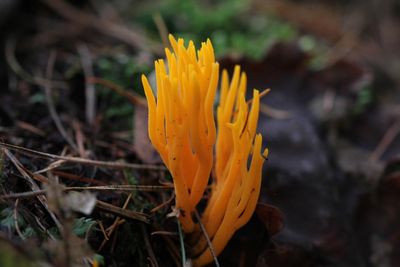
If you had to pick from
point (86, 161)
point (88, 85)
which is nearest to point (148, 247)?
point (86, 161)

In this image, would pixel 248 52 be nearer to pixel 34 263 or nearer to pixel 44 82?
pixel 44 82

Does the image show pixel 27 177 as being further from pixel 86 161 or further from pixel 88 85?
pixel 88 85

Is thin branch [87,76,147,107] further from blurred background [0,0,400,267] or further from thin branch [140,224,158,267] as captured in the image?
thin branch [140,224,158,267]

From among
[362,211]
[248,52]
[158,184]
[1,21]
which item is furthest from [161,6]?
[362,211]

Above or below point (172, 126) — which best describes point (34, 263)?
below

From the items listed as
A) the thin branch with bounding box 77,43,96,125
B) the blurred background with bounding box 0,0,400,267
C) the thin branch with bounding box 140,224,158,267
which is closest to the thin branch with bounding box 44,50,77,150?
the blurred background with bounding box 0,0,400,267

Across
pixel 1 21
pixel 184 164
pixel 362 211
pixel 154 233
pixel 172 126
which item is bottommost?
pixel 362 211
